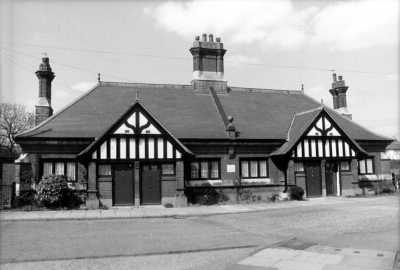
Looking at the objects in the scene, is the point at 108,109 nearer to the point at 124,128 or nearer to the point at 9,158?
the point at 124,128

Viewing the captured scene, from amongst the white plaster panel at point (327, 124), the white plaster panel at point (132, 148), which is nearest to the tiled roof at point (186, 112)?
the white plaster panel at point (132, 148)

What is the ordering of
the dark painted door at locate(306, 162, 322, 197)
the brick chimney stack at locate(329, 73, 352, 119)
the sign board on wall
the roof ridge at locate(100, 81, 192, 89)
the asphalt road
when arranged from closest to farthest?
1. the asphalt road
2. the sign board on wall
3. the dark painted door at locate(306, 162, 322, 197)
4. the roof ridge at locate(100, 81, 192, 89)
5. the brick chimney stack at locate(329, 73, 352, 119)

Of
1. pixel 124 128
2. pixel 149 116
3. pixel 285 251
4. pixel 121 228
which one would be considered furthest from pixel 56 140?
pixel 285 251

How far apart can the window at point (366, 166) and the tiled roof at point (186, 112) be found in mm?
1806

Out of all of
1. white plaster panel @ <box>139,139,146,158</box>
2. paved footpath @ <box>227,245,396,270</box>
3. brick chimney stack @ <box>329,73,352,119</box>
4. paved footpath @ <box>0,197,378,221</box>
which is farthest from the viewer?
brick chimney stack @ <box>329,73,352,119</box>

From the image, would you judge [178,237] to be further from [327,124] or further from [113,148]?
[327,124]

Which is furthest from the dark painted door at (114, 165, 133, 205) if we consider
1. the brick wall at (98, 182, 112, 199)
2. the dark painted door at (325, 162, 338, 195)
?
the dark painted door at (325, 162, 338, 195)

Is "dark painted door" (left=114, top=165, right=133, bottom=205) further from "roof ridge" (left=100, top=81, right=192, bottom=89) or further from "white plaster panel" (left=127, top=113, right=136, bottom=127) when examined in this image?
"roof ridge" (left=100, top=81, right=192, bottom=89)

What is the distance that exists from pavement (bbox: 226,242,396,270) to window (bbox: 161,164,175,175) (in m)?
11.7

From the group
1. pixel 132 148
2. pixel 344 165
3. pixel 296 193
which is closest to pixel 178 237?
pixel 132 148

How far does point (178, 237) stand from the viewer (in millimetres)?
11766

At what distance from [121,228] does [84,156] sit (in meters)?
7.18

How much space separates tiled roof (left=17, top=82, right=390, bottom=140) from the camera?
2195 centimetres

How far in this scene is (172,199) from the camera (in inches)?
810
